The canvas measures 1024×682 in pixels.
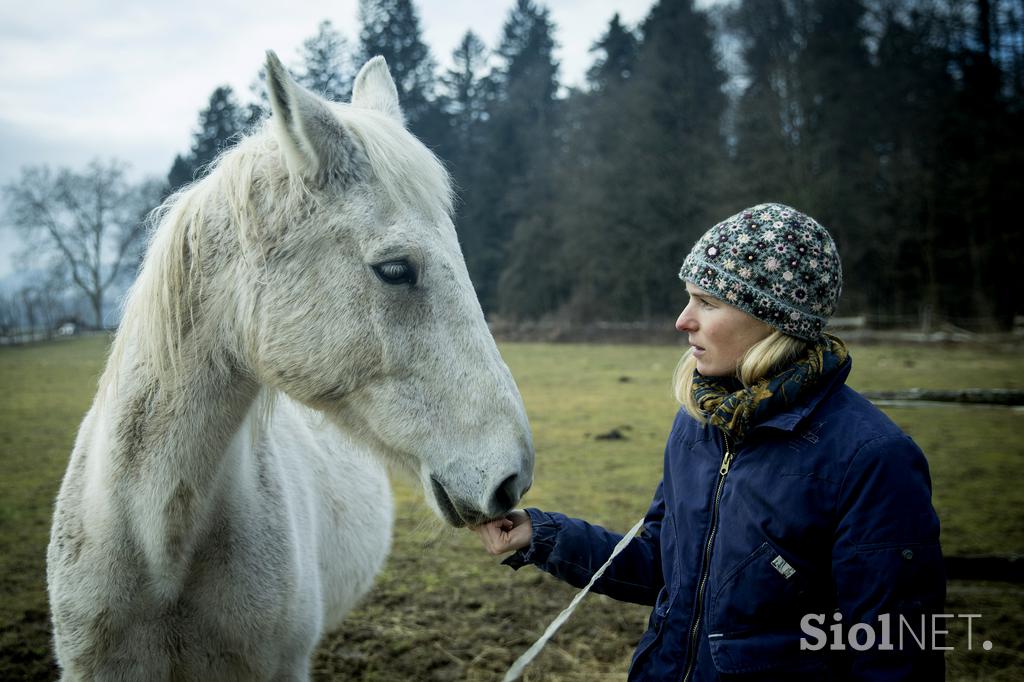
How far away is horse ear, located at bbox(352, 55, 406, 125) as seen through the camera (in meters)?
2.43

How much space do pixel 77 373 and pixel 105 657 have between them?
1745 centimetres

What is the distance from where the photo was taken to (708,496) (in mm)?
1711

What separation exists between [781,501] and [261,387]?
171 centimetres

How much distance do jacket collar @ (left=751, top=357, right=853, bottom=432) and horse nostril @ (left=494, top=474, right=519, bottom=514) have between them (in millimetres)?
679

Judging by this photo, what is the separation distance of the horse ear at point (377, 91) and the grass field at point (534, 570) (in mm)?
1485

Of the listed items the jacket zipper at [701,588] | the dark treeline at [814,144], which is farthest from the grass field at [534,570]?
the dark treeline at [814,144]

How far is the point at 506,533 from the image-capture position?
1.94 meters

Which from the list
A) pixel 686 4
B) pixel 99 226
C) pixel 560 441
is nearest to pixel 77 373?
pixel 99 226

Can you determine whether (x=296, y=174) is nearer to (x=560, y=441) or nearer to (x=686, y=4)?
(x=560, y=441)

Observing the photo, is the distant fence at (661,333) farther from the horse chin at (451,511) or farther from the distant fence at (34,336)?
the distant fence at (34,336)

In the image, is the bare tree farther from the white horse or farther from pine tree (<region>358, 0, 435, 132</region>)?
the white horse

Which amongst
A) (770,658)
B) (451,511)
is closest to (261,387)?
(451,511)

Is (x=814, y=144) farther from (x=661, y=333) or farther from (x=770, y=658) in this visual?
(x=770, y=658)

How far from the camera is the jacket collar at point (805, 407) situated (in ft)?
5.04
